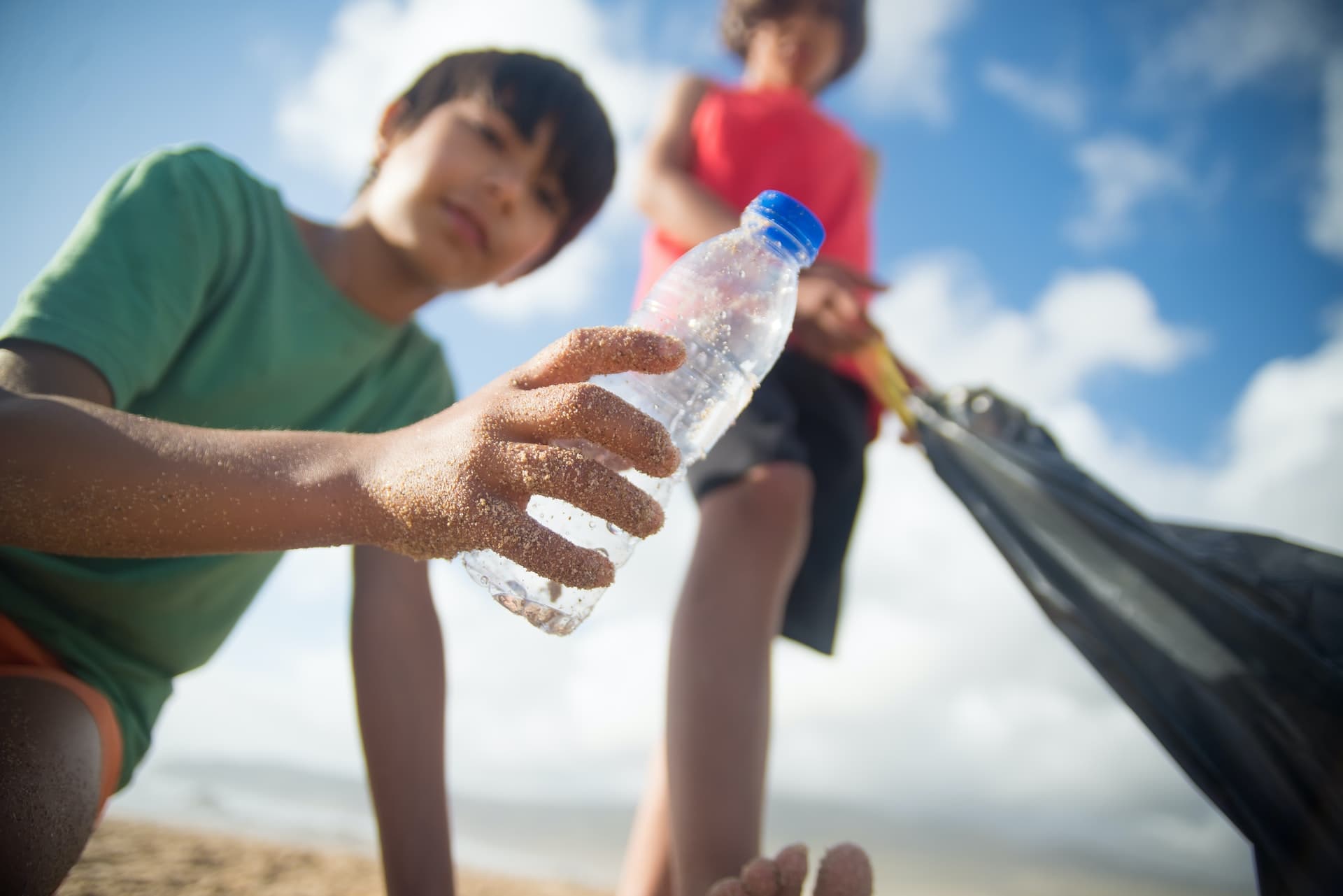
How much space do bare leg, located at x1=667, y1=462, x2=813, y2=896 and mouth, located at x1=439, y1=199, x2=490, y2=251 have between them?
832mm

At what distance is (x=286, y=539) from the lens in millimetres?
789

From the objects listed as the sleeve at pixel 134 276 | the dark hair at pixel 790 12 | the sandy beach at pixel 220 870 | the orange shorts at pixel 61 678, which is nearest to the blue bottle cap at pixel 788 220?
the sleeve at pixel 134 276

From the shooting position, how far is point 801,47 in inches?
91.3

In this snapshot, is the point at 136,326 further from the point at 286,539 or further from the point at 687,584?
the point at 687,584

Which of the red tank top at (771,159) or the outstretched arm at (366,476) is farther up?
the red tank top at (771,159)

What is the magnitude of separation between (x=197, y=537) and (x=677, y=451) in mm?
517

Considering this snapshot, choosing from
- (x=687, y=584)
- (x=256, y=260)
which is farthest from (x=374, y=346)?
(x=687, y=584)

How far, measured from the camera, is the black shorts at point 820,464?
1.84 meters

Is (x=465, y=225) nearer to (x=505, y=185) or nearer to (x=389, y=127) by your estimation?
(x=505, y=185)

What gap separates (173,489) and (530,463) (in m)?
0.40

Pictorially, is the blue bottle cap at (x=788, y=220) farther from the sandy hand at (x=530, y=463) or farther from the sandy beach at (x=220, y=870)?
the sandy beach at (x=220, y=870)

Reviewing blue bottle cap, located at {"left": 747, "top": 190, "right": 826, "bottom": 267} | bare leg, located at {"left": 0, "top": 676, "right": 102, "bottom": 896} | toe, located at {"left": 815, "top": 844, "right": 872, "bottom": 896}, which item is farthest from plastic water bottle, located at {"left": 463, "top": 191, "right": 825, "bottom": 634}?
bare leg, located at {"left": 0, "top": 676, "right": 102, "bottom": 896}

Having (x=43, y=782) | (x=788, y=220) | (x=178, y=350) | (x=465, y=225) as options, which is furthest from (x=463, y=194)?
(x=43, y=782)

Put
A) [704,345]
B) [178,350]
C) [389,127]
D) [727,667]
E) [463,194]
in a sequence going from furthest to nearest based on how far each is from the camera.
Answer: [389,127]
[463,194]
[178,350]
[727,667]
[704,345]
